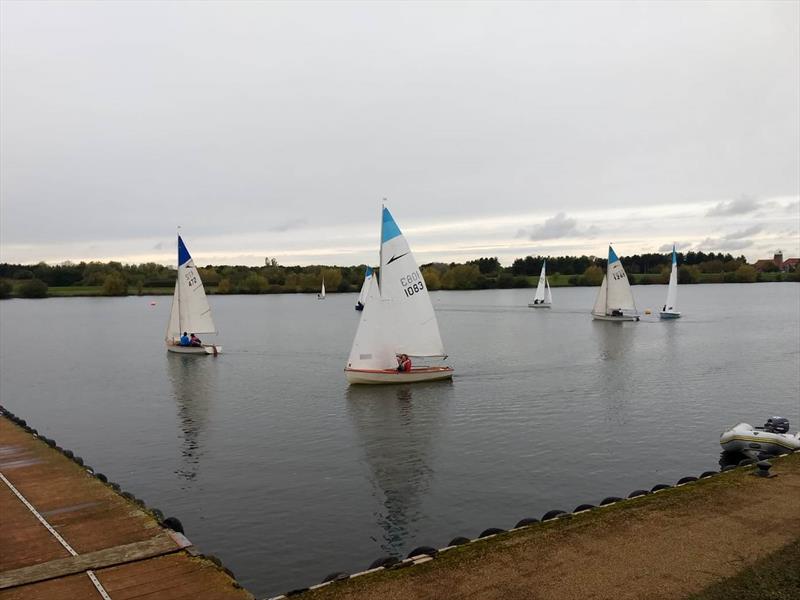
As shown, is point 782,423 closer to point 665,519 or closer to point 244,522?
point 665,519

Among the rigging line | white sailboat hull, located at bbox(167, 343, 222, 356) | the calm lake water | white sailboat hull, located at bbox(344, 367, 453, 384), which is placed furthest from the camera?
white sailboat hull, located at bbox(167, 343, 222, 356)

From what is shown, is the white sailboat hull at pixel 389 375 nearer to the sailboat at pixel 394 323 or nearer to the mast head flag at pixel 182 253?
the sailboat at pixel 394 323

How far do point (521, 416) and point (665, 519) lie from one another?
17.6 m

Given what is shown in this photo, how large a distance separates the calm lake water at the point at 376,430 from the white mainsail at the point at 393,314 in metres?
2.44

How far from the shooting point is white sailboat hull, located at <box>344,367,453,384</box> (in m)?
39.6

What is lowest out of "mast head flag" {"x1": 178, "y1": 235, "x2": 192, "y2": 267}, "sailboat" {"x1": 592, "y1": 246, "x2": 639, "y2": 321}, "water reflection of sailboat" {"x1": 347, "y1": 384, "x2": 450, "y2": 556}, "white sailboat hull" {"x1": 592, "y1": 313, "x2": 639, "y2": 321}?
"water reflection of sailboat" {"x1": 347, "y1": 384, "x2": 450, "y2": 556}

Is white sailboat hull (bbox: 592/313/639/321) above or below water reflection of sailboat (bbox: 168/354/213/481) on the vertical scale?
above

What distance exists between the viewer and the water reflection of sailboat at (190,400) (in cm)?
2531

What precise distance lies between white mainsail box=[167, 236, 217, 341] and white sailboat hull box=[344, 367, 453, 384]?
21.6 metres

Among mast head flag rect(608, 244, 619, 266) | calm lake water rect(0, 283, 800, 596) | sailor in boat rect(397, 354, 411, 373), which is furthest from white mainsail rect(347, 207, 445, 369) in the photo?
mast head flag rect(608, 244, 619, 266)

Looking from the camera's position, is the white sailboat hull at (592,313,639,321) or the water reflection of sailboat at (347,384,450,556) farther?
the white sailboat hull at (592,313,639,321)

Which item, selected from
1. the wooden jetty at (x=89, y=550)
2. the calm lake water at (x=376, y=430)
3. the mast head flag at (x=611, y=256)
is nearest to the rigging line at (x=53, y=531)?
the wooden jetty at (x=89, y=550)

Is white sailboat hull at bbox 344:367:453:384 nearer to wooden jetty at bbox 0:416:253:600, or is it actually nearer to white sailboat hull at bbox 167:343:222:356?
wooden jetty at bbox 0:416:253:600

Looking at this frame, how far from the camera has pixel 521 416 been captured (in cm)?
3180
